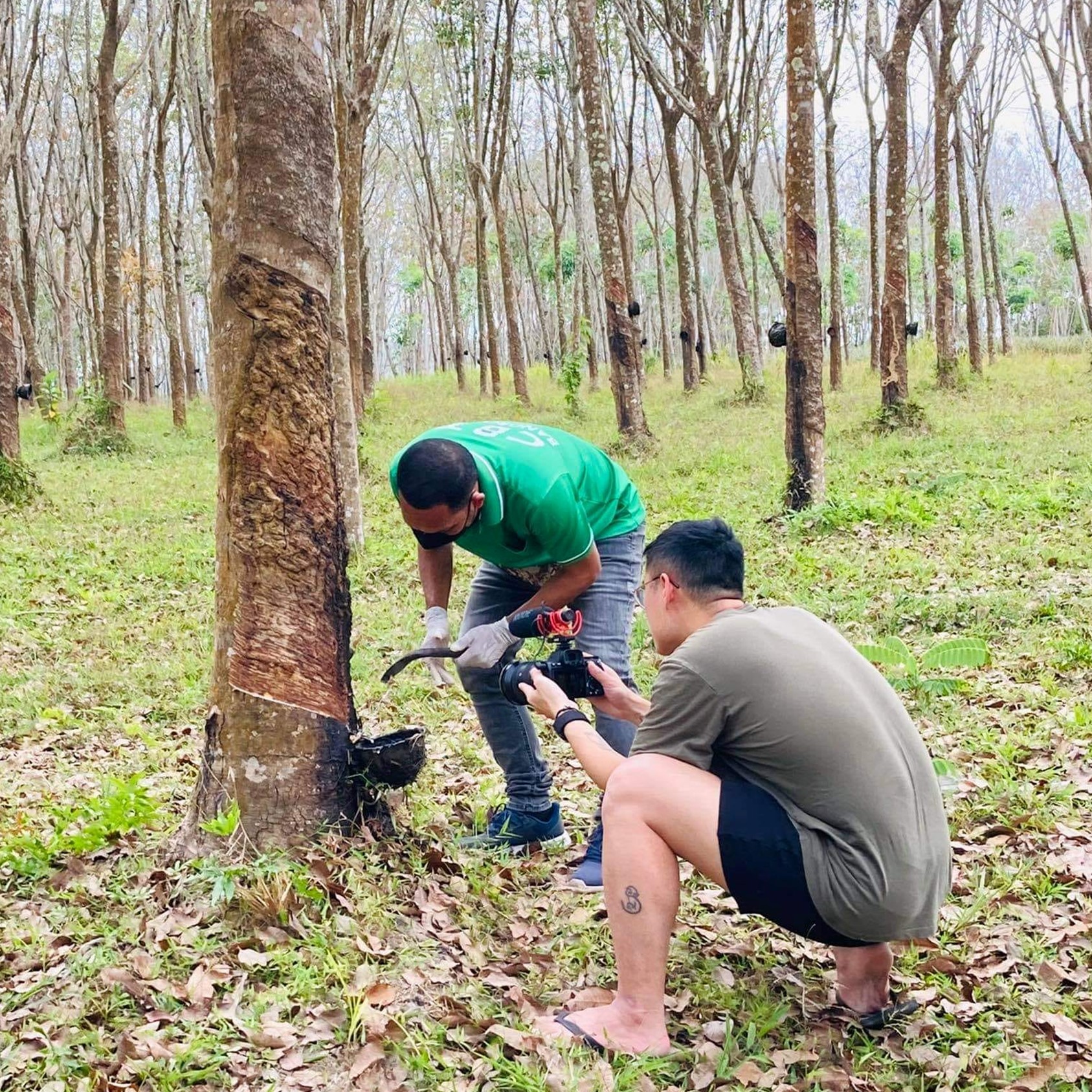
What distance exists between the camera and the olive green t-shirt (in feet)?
8.17

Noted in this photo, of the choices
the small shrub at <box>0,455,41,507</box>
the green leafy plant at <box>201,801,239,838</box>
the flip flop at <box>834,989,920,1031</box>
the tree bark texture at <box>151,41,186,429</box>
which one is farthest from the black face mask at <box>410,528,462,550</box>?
the tree bark texture at <box>151,41,186,429</box>

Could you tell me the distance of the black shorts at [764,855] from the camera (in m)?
2.52

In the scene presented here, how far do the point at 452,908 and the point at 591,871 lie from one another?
21.8 inches

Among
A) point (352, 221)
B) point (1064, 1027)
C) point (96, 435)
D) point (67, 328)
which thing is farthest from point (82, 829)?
point (67, 328)

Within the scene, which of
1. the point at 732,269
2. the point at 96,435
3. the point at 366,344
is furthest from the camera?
the point at 366,344

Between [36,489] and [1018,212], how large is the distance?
60636 mm

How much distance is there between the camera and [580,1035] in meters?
2.64

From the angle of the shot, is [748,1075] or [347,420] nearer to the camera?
[748,1075]

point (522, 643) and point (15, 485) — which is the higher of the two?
point (15, 485)

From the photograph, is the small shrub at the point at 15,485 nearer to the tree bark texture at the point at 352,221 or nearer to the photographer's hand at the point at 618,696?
the tree bark texture at the point at 352,221

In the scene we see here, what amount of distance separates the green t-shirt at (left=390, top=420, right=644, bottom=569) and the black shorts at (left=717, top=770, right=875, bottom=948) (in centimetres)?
116

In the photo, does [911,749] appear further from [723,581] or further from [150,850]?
[150,850]

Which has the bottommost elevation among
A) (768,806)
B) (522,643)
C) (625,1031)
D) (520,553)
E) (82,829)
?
(625,1031)

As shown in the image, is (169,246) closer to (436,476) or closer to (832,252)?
(832,252)
